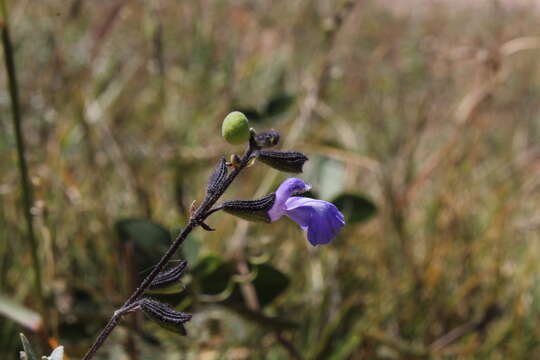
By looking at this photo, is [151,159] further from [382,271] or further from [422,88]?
[422,88]

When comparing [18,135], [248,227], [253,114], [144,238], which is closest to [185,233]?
[18,135]

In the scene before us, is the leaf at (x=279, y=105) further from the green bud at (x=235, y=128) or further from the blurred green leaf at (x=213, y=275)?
the green bud at (x=235, y=128)

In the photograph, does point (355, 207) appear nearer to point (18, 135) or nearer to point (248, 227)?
point (248, 227)

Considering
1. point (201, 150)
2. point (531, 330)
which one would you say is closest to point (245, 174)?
point (201, 150)

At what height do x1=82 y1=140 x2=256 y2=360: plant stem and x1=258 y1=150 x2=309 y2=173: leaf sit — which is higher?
x1=258 y1=150 x2=309 y2=173: leaf

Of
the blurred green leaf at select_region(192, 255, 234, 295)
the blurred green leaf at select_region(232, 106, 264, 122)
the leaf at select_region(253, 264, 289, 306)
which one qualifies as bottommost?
the blurred green leaf at select_region(192, 255, 234, 295)

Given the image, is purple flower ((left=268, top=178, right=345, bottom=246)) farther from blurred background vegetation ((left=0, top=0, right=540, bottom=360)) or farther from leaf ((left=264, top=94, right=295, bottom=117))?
leaf ((left=264, top=94, right=295, bottom=117))

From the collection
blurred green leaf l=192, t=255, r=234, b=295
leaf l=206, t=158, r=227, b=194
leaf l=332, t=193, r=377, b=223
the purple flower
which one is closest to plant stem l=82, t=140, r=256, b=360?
leaf l=206, t=158, r=227, b=194

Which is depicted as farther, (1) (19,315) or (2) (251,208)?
(1) (19,315)
